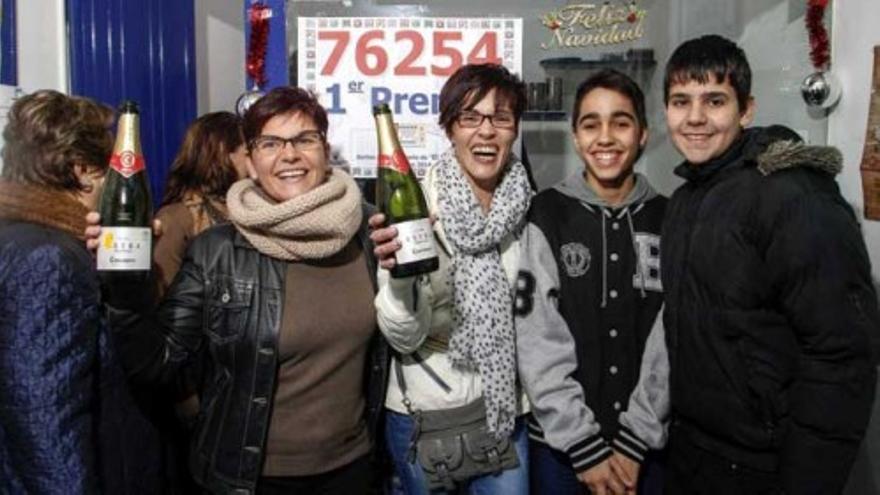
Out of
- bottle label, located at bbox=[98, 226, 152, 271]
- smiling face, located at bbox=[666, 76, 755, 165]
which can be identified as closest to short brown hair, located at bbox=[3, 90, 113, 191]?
bottle label, located at bbox=[98, 226, 152, 271]

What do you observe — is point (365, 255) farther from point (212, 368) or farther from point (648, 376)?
point (648, 376)

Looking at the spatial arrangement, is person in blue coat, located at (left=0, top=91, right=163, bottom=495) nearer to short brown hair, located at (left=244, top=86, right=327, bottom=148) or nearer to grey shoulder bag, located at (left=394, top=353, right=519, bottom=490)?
short brown hair, located at (left=244, top=86, right=327, bottom=148)

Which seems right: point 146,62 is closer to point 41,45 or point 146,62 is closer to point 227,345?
point 41,45

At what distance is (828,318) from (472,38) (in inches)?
56.5

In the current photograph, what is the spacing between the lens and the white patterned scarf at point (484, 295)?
1.58m

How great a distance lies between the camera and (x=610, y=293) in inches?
63.2

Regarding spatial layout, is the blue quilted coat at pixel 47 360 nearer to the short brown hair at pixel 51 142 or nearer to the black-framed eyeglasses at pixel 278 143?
the short brown hair at pixel 51 142

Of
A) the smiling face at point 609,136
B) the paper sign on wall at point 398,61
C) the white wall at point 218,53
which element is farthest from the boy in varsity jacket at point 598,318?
the white wall at point 218,53

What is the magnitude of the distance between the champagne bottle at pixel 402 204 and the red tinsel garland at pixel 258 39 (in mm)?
1072

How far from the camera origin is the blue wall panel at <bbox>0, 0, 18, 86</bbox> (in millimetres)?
1931

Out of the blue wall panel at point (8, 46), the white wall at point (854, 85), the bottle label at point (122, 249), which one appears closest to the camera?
the bottle label at point (122, 249)

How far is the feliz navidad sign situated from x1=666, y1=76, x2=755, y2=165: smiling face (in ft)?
3.40

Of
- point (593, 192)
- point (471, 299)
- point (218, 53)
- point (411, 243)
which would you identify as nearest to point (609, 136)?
point (593, 192)

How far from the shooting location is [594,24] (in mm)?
2441
